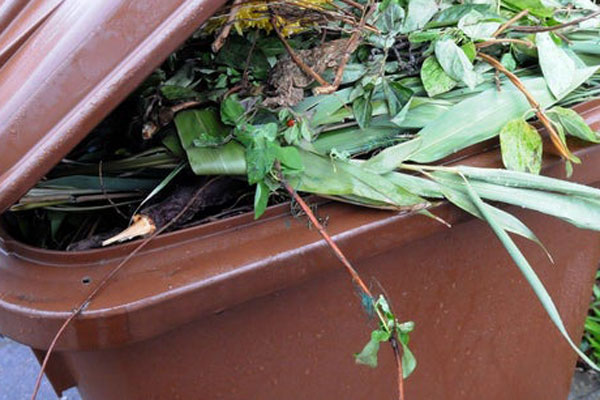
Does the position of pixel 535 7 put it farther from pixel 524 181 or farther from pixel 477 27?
pixel 524 181

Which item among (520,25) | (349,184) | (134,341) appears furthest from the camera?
(520,25)

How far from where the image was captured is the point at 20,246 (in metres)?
0.75

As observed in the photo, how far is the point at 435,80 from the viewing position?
0.92 m

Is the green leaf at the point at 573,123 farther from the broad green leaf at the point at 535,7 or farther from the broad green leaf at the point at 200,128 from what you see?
the broad green leaf at the point at 200,128

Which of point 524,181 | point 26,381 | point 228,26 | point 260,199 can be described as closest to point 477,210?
point 524,181

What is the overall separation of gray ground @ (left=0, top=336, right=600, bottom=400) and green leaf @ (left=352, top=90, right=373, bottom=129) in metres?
1.42

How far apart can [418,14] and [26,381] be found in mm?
1661

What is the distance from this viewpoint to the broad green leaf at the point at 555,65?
957 mm

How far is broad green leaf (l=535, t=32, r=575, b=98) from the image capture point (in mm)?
957

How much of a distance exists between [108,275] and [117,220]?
18cm

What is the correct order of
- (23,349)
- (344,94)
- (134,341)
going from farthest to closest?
1. (23,349)
2. (344,94)
3. (134,341)

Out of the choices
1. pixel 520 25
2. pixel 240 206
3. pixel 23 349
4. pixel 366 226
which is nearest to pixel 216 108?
pixel 240 206

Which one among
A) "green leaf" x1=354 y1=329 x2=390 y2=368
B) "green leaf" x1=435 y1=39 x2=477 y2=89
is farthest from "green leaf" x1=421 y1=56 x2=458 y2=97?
"green leaf" x1=354 y1=329 x2=390 y2=368

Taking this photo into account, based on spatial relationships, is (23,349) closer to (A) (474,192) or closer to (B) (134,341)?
(B) (134,341)
